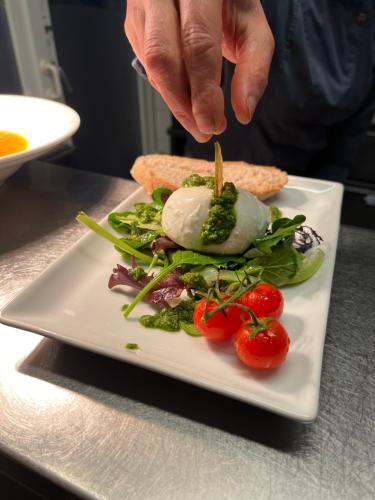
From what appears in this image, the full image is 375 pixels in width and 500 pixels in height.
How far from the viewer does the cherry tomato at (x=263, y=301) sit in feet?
2.63

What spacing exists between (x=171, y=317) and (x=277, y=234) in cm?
38

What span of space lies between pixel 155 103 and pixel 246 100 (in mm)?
2763

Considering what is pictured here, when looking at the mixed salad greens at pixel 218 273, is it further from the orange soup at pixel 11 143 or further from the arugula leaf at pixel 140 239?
the orange soup at pixel 11 143

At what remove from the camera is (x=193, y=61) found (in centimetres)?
74

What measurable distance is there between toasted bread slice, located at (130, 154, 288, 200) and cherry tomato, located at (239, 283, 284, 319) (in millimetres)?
612

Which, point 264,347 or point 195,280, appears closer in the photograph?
point 264,347

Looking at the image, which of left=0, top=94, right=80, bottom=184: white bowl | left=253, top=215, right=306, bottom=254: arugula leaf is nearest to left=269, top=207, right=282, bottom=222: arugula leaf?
left=253, top=215, right=306, bottom=254: arugula leaf

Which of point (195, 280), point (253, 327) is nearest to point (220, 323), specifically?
point (253, 327)

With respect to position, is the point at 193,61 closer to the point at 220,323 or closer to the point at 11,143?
the point at 220,323

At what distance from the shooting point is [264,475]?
639mm

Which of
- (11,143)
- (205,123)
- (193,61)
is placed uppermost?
(193,61)

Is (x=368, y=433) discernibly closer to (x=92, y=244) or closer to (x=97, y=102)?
(x=92, y=244)

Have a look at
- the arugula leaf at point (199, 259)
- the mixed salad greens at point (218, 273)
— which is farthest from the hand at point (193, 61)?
the arugula leaf at point (199, 259)

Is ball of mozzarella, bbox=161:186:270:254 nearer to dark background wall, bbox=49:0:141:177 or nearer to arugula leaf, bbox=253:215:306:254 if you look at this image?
arugula leaf, bbox=253:215:306:254
